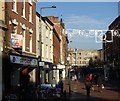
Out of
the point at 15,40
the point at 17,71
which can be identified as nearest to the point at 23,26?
the point at 17,71

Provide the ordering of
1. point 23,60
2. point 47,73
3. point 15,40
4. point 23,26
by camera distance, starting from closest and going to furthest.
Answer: point 15,40 < point 23,60 < point 23,26 < point 47,73

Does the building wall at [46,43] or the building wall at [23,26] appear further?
the building wall at [46,43]

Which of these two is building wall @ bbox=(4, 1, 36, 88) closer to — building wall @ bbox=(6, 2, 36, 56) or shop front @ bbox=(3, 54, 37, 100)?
building wall @ bbox=(6, 2, 36, 56)

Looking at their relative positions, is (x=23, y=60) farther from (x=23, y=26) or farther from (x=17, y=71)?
(x=23, y=26)

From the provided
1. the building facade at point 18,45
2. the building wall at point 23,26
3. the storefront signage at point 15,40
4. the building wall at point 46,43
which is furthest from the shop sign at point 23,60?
the building wall at point 46,43

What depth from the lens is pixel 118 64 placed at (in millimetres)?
72312

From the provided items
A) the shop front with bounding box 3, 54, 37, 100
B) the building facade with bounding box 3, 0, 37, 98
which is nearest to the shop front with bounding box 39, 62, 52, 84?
the building facade with bounding box 3, 0, 37, 98

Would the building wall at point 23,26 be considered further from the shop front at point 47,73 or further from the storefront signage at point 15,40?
the shop front at point 47,73

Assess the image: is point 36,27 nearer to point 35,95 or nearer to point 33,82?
point 33,82

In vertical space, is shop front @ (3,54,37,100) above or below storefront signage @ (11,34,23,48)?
below

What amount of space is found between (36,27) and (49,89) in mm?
15336

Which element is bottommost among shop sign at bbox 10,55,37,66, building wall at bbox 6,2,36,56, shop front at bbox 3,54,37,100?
shop front at bbox 3,54,37,100

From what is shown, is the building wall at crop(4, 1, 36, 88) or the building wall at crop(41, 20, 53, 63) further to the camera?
the building wall at crop(41, 20, 53, 63)

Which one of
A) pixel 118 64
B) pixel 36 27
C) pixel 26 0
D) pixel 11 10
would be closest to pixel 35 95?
pixel 11 10
